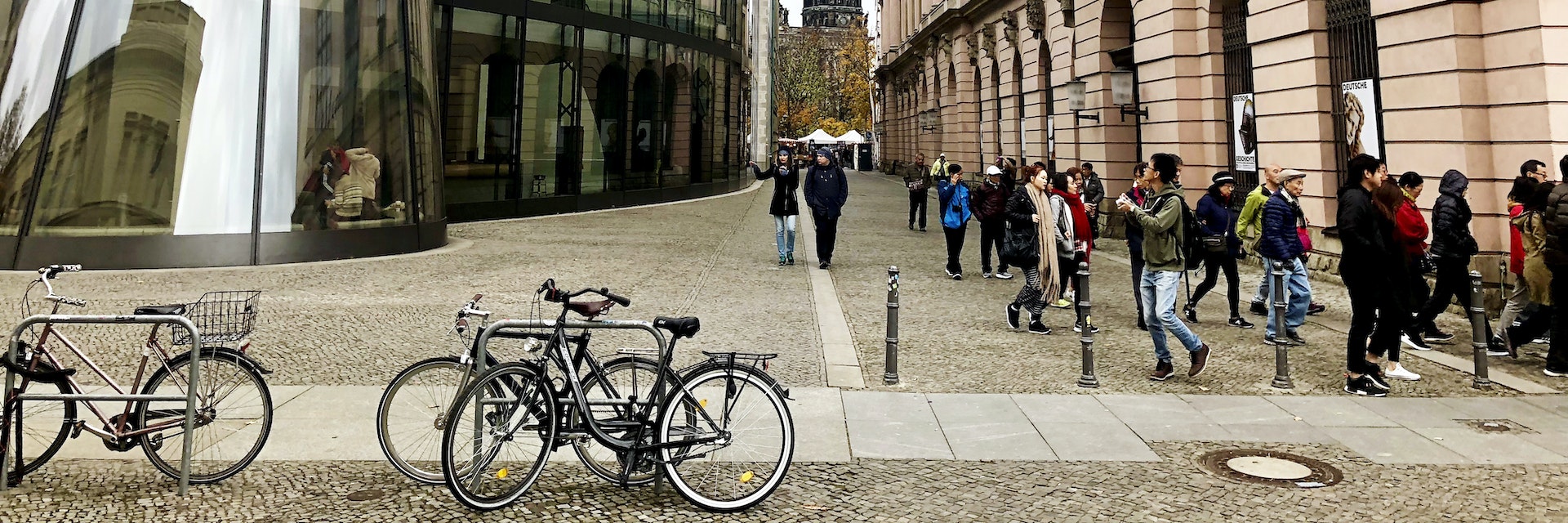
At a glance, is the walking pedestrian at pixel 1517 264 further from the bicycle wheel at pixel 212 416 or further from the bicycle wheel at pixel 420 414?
the bicycle wheel at pixel 212 416

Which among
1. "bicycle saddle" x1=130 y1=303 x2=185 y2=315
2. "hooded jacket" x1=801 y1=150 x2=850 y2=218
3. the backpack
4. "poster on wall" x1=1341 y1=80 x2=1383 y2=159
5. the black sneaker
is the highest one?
"poster on wall" x1=1341 y1=80 x2=1383 y2=159

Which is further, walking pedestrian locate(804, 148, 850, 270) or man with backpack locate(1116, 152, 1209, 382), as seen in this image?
walking pedestrian locate(804, 148, 850, 270)

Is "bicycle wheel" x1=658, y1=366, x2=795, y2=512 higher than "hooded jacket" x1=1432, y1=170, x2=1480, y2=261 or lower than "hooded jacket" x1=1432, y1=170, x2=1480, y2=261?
lower

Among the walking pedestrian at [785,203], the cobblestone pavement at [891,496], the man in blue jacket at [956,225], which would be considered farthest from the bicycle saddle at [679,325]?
the walking pedestrian at [785,203]

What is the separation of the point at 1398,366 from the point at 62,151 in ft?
47.3

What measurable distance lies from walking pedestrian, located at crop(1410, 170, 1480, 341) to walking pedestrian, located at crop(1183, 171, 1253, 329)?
164 centimetres

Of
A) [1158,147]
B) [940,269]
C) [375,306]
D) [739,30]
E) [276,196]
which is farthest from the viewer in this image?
[739,30]

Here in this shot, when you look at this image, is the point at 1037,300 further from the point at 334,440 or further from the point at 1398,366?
the point at 334,440

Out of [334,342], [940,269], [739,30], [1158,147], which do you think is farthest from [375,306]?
[739,30]

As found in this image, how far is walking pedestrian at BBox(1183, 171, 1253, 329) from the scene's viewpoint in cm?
1025

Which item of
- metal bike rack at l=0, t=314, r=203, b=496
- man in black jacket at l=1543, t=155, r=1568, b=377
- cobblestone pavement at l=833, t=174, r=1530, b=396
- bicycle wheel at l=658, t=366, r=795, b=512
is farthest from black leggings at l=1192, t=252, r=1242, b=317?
metal bike rack at l=0, t=314, r=203, b=496

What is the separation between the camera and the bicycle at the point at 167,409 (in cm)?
471

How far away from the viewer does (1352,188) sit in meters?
7.22

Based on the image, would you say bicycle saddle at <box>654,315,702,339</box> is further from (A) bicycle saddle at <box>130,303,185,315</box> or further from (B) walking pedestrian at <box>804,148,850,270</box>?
(B) walking pedestrian at <box>804,148,850,270</box>
